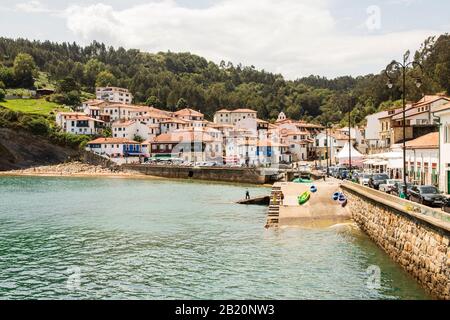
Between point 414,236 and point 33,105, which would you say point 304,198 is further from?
point 33,105

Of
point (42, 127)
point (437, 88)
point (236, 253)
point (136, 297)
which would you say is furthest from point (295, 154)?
point (136, 297)

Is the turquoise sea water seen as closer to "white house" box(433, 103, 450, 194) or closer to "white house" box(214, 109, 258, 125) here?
"white house" box(433, 103, 450, 194)

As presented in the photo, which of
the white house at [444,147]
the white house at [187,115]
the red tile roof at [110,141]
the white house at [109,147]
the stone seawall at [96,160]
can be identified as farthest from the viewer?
the white house at [187,115]

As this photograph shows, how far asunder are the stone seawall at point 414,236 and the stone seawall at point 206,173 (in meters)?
60.8

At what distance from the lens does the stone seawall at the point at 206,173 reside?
93.2 metres

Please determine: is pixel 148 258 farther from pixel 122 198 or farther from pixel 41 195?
pixel 41 195

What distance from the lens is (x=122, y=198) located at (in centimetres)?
6300

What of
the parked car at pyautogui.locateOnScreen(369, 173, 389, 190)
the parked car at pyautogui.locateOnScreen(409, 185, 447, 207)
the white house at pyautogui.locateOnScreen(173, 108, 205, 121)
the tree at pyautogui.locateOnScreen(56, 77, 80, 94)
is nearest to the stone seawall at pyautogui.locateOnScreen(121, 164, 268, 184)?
the parked car at pyautogui.locateOnScreen(369, 173, 389, 190)

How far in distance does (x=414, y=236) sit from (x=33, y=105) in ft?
532

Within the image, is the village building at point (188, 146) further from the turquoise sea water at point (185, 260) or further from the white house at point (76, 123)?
the turquoise sea water at point (185, 260)

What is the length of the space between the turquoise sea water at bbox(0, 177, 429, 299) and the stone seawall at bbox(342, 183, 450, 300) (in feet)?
2.29

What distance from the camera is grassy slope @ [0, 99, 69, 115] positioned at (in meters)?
155

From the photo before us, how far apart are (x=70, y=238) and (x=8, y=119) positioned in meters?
107

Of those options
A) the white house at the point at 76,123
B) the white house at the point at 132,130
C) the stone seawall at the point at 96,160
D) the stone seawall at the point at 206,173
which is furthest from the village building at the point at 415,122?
the white house at the point at 76,123
